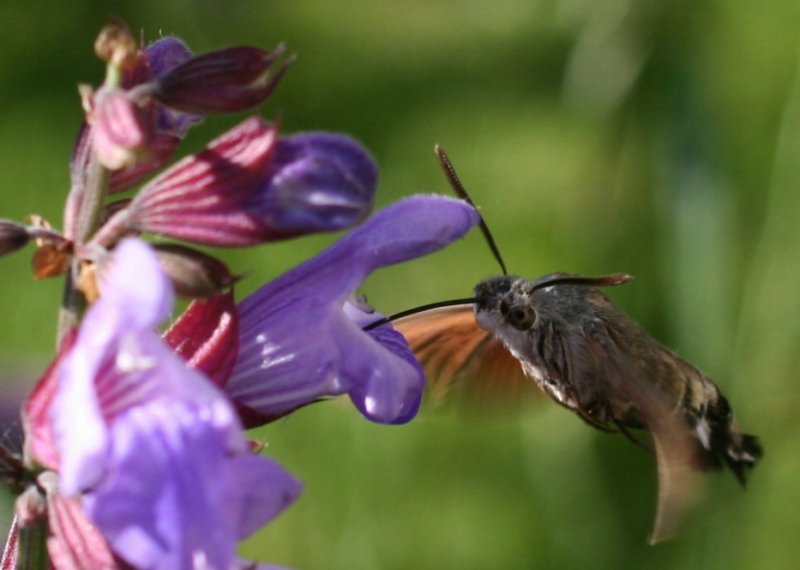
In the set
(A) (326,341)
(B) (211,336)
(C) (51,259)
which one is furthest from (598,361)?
(C) (51,259)

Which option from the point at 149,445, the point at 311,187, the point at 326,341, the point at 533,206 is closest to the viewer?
the point at 149,445

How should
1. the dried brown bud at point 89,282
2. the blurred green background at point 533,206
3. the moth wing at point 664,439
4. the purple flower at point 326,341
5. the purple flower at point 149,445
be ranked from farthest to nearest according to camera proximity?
the blurred green background at point 533,206, the moth wing at point 664,439, the purple flower at point 326,341, the dried brown bud at point 89,282, the purple flower at point 149,445

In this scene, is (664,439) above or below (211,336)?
below

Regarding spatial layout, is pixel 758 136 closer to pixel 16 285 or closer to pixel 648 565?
pixel 648 565

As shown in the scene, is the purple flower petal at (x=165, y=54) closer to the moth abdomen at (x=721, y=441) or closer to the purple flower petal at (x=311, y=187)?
the purple flower petal at (x=311, y=187)

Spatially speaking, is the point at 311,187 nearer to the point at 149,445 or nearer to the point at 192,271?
the point at 192,271

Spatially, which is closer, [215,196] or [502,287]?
[215,196]

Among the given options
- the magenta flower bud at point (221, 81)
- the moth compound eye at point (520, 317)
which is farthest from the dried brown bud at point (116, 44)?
the moth compound eye at point (520, 317)
